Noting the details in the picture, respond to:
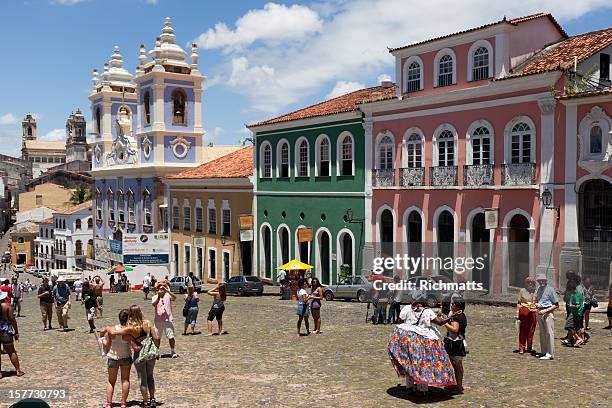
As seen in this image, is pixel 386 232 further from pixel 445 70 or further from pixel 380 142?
pixel 445 70

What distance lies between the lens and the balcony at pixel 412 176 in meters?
25.0

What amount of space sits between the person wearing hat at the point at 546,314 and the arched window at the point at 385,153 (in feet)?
48.1

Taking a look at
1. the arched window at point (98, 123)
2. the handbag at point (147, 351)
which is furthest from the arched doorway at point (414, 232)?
the arched window at point (98, 123)

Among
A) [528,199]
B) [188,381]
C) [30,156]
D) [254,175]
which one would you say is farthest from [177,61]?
[30,156]

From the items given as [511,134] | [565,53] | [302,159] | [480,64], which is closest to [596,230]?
[511,134]

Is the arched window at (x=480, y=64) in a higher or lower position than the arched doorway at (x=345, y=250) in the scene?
higher

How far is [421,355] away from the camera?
914cm

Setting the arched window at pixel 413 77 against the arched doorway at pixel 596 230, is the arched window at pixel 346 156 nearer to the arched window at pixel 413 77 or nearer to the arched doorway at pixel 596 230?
the arched window at pixel 413 77

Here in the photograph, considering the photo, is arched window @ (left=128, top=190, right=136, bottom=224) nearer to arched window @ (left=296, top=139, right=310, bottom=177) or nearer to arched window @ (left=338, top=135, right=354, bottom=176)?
arched window @ (left=296, top=139, right=310, bottom=177)

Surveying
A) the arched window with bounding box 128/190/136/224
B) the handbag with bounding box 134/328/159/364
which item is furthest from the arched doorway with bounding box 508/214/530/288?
the arched window with bounding box 128/190/136/224

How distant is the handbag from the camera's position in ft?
29.6

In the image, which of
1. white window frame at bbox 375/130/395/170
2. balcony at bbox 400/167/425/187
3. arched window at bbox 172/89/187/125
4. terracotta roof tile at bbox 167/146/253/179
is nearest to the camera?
balcony at bbox 400/167/425/187

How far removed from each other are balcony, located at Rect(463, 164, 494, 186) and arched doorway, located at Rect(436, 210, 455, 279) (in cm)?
155

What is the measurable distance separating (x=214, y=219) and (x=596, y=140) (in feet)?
75.5
